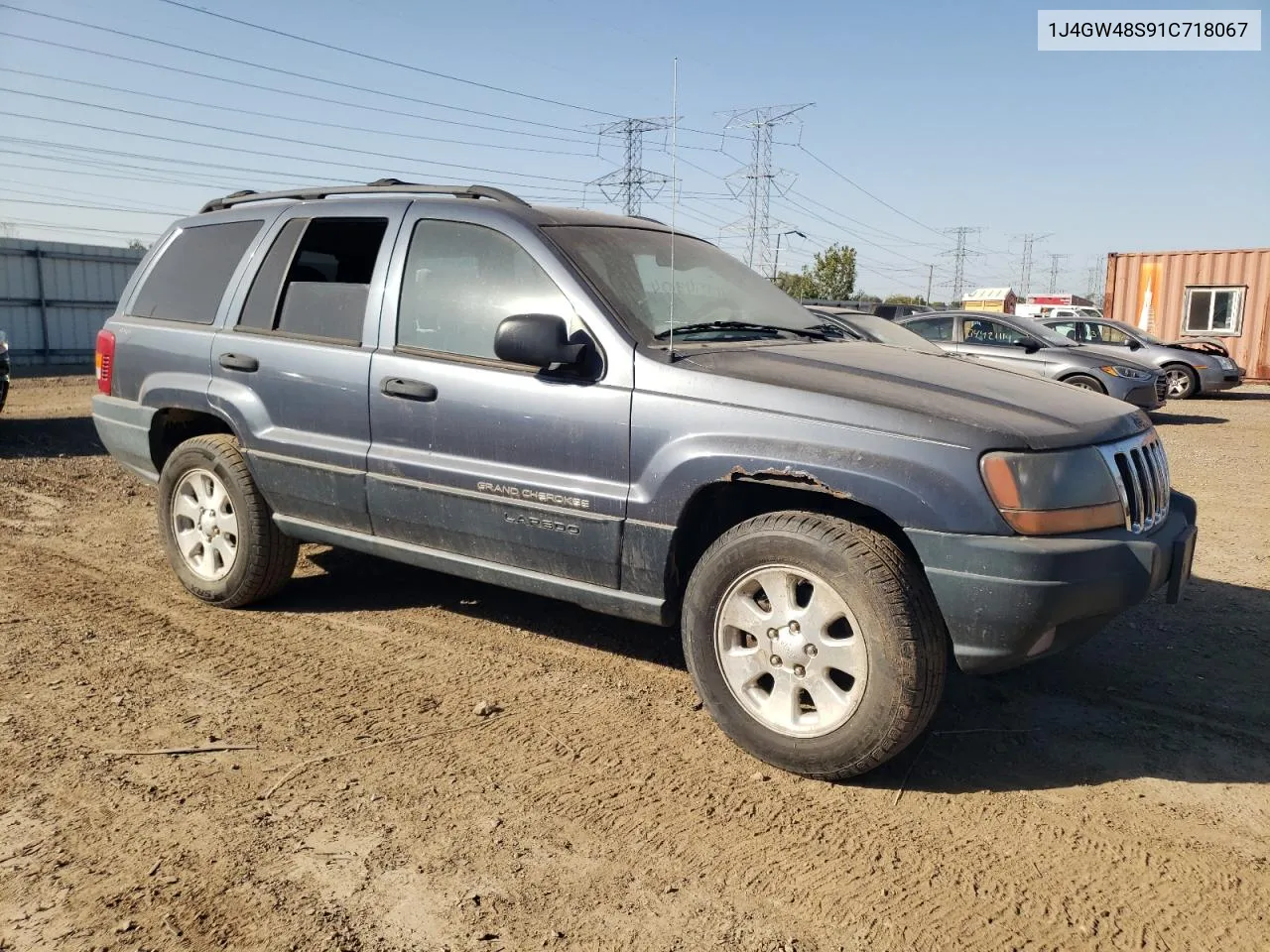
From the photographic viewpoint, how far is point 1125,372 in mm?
13203

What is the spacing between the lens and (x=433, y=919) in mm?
2396

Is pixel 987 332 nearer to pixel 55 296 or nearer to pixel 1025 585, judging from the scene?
pixel 1025 585

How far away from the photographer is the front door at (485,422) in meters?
3.55

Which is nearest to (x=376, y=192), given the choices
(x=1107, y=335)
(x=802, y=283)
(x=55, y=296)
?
(x=1107, y=335)

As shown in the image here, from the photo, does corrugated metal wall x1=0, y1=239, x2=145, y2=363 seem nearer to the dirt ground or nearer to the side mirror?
the dirt ground

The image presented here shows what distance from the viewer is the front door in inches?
140

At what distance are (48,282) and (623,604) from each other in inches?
862

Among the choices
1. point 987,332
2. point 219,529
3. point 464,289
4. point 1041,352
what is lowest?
point 219,529

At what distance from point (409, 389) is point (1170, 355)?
16861 mm

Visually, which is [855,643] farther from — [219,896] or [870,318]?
[870,318]

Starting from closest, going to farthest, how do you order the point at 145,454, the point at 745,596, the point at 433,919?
the point at 433,919 < the point at 745,596 < the point at 145,454

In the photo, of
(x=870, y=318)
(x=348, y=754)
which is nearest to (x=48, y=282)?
(x=870, y=318)

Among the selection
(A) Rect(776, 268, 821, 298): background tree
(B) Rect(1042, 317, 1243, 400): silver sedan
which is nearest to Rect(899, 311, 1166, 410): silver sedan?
(B) Rect(1042, 317, 1243, 400): silver sedan

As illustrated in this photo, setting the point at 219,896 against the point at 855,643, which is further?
the point at 855,643
